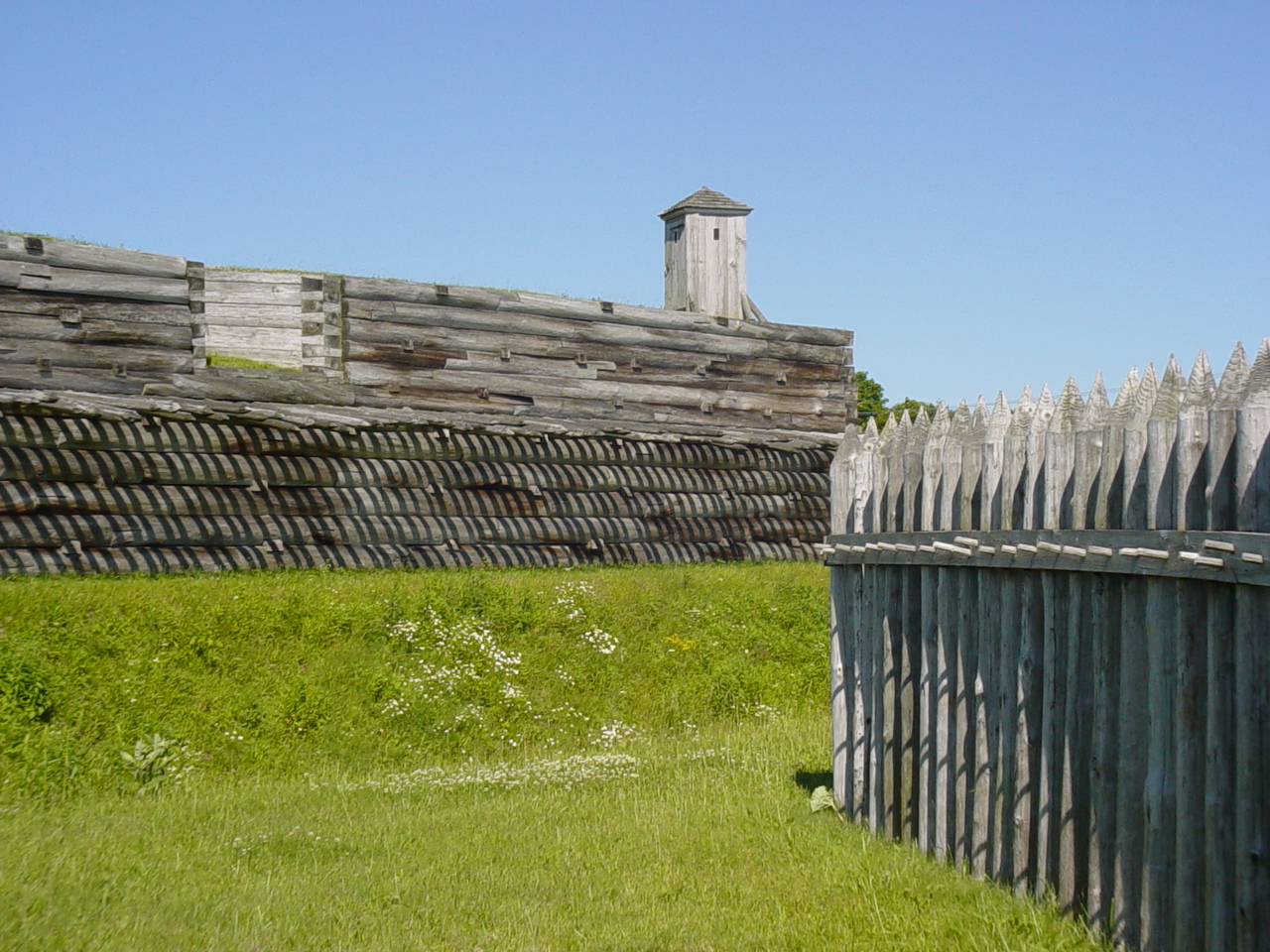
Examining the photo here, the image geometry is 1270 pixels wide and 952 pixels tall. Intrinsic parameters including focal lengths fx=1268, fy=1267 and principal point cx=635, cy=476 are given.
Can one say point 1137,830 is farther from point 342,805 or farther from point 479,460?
point 479,460

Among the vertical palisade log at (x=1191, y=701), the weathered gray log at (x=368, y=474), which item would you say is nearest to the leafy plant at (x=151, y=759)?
Answer: the weathered gray log at (x=368, y=474)

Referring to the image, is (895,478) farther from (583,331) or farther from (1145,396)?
(583,331)

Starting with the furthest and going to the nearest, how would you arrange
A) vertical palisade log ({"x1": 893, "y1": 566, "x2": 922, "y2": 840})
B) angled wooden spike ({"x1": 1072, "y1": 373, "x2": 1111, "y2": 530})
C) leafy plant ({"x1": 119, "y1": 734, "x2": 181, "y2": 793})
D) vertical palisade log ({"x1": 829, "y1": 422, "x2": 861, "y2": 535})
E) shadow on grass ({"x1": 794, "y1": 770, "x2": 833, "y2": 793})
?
leafy plant ({"x1": 119, "y1": 734, "x2": 181, "y2": 793})
shadow on grass ({"x1": 794, "y1": 770, "x2": 833, "y2": 793})
vertical palisade log ({"x1": 829, "y1": 422, "x2": 861, "y2": 535})
vertical palisade log ({"x1": 893, "y1": 566, "x2": 922, "y2": 840})
angled wooden spike ({"x1": 1072, "y1": 373, "x2": 1111, "y2": 530})

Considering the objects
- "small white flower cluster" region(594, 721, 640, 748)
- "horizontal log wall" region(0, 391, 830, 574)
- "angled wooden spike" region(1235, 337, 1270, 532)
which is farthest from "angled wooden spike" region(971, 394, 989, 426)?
"horizontal log wall" region(0, 391, 830, 574)

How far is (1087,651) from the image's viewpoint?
17.1 feet

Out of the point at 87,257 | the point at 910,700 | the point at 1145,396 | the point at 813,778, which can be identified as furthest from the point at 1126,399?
the point at 87,257

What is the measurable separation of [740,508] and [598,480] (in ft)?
7.68

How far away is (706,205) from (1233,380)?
15656mm

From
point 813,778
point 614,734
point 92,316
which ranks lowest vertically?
point 614,734

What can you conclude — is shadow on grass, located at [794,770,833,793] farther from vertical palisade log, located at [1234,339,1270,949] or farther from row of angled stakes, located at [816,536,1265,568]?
vertical palisade log, located at [1234,339,1270,949]

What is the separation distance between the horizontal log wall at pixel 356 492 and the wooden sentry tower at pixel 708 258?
96.4 inches

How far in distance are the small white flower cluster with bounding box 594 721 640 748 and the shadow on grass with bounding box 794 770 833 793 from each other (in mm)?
2787

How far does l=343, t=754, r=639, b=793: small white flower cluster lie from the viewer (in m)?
8.94

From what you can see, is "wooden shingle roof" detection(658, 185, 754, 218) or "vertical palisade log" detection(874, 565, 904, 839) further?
"wooden shingle roof" detection(658, 185, 754, 218)
